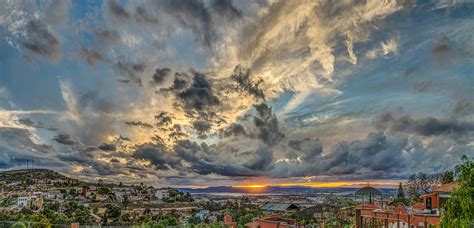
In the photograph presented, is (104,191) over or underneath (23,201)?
over

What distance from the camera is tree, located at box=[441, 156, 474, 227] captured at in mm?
8430

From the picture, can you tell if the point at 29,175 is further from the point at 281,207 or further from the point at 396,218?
the point at 396,218

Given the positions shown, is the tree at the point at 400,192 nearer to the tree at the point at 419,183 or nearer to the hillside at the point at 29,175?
the tree at the point at 419,183

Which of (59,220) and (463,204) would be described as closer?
(463,204)

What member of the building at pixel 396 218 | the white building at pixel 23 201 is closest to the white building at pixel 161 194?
the white building at pixel 23 201

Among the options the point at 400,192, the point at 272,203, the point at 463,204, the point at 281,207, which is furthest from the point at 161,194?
the point at 463,204

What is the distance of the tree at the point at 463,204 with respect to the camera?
8.43 metres

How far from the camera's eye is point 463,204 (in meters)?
8.55

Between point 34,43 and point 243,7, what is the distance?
9796 mm

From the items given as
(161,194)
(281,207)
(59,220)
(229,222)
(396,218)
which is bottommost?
(59,220)

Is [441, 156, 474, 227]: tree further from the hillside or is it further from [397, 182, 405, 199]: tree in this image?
the hillside

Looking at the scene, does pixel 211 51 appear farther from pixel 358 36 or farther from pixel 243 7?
pixel 358 36

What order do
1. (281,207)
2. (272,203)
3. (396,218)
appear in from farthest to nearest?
(272,203) < (281,207) < (396,218)

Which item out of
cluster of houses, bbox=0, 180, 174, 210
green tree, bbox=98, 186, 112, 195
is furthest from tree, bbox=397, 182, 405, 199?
green tree, bbox=98, 186, 112, 195
